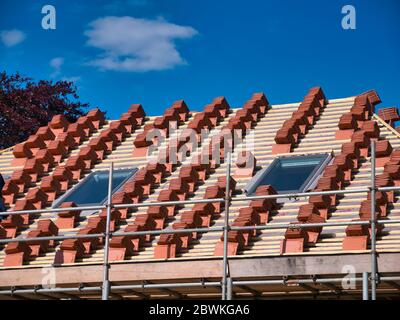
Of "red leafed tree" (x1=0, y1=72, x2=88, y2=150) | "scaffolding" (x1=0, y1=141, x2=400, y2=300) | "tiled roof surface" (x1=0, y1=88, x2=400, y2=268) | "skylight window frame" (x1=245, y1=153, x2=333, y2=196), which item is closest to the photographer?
"scaffolding" (x1=0, y1=141, x2=400, y2=300)

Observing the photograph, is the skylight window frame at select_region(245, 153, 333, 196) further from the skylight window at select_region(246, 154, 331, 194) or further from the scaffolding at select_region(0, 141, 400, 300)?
the scaffolding at select_region(0, 141, 400, 300)

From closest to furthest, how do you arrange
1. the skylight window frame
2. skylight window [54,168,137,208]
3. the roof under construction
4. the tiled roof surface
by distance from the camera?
the roof under construction → the tiled roof surface → the skylight window frame → skylight window [54,168,137,208]

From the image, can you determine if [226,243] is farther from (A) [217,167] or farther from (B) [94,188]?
(B) [94,188]

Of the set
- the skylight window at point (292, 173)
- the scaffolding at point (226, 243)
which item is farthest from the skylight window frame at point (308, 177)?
the scaffolding at point (226, 243)

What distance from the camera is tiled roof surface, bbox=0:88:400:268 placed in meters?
20.2

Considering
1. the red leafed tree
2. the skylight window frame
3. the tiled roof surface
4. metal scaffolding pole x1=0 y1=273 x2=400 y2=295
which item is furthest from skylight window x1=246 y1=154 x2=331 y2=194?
the red leafed tree

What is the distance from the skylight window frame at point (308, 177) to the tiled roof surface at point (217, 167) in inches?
7.3

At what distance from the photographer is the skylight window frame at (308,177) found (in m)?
21.6

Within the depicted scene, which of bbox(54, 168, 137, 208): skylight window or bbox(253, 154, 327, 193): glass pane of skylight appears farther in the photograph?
bbox(54, 168, 137, 208): skylight window

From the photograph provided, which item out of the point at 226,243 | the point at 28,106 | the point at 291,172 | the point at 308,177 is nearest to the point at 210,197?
the point at 308,177

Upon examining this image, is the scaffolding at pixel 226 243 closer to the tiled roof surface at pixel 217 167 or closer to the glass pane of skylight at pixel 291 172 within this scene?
the tiled roof surface at pixel 217 167

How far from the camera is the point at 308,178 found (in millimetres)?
21891
